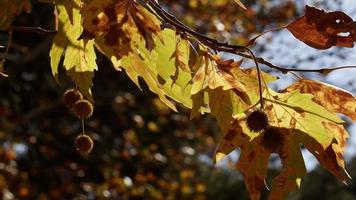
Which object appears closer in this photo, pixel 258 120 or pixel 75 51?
pixel 258 120

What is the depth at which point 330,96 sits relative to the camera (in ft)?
4.98

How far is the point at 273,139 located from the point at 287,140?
5 centimetres

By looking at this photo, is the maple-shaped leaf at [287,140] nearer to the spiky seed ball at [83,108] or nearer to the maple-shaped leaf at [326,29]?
the maple-shaped leaf at [326,29]

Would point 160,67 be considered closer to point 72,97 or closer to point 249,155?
point 249,155

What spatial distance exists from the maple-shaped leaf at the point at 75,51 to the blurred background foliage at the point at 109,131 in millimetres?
4701

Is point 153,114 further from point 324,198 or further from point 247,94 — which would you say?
point 324,198

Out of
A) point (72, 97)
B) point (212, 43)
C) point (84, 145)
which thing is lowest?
point (84, 145)

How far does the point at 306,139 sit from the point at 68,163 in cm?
594

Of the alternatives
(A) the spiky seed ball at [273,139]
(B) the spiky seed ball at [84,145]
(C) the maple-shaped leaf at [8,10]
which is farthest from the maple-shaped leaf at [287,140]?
(C) the maple-shaped leaf at [8,10]

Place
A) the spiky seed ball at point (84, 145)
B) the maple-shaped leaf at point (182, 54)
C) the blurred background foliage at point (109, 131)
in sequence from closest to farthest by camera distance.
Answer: the maple-shaped leaf at point (182, 54) < the spiky seed ball at point (84, 145) < the blurred background foliage at point (109, 131)

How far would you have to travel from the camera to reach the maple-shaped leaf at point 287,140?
137cm

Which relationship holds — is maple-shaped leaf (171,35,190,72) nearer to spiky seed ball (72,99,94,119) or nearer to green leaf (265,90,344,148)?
green leaf (265,90,344,148)

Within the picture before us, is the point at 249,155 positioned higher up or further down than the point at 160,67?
further down

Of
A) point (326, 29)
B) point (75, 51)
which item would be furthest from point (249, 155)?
point (75, 51)
